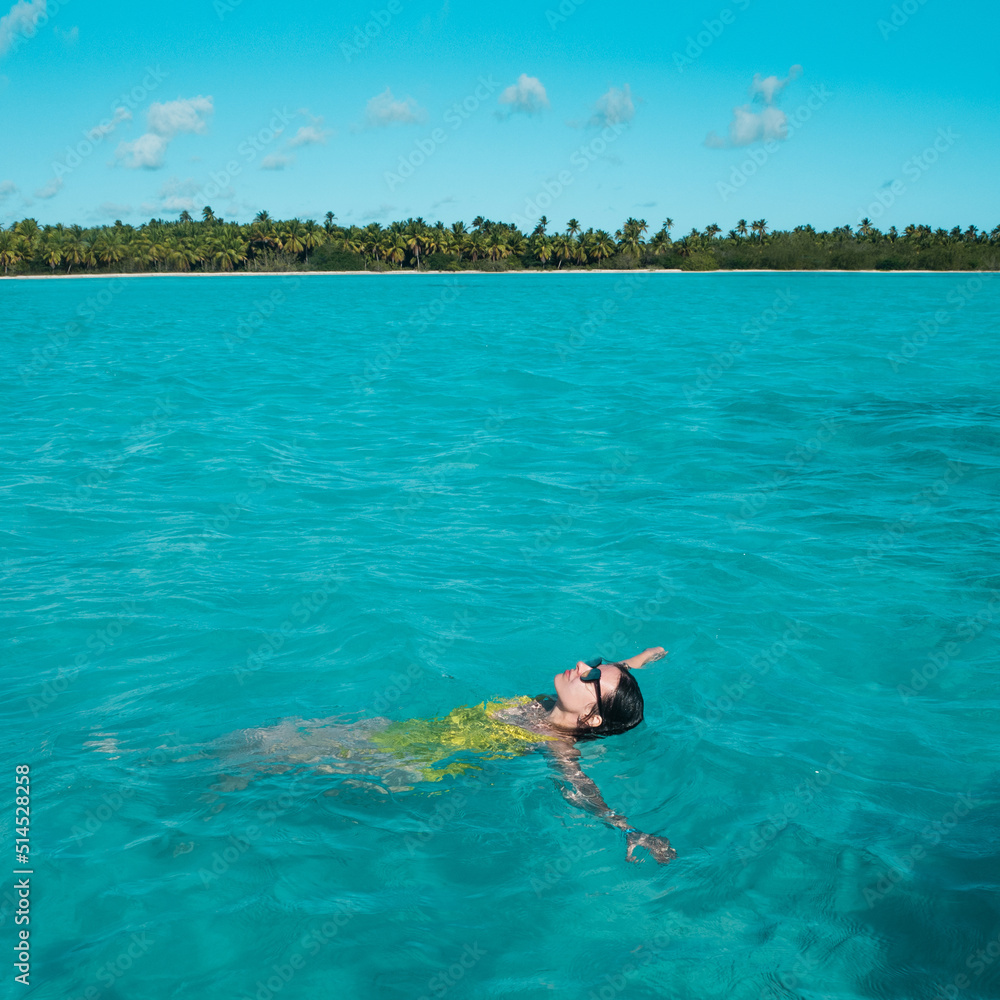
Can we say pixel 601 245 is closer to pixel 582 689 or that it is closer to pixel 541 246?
pixel 541 246

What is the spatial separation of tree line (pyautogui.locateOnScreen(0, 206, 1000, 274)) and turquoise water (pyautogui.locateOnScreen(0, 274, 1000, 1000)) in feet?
407

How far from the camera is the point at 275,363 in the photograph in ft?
93.2

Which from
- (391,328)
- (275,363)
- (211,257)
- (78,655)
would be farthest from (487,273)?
(78,655)

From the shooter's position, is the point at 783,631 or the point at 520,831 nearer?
the point at 520,831

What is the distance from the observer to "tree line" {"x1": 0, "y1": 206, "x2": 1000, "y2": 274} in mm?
126188

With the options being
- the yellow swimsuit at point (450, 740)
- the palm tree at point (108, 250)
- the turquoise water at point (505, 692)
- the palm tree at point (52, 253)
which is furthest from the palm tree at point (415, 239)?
the yellow swimsuit at point (450, 740)

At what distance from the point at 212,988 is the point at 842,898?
132 inches

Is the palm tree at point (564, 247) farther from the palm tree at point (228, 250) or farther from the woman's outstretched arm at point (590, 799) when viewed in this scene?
the woman's outstretched arm at point (590, 799)

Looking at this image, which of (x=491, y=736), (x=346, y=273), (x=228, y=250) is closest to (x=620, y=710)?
(x=491, y=736)

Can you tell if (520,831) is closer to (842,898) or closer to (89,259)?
(842,898)

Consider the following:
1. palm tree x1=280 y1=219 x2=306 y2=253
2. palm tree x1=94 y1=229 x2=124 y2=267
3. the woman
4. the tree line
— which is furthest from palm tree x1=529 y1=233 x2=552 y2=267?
the woman

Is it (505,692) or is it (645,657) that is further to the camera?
(505,692)

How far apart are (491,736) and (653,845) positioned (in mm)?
1459

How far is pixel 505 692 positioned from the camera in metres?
7.18
